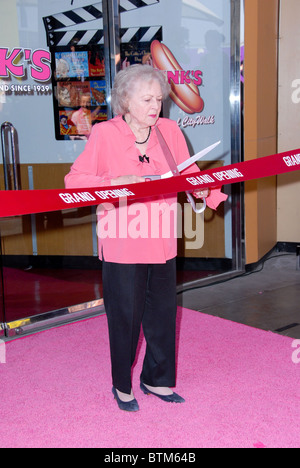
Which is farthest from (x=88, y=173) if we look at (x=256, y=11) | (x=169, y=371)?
(x=256, y=11)

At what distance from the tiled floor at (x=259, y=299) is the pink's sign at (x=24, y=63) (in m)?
2.11

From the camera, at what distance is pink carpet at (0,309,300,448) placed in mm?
2414

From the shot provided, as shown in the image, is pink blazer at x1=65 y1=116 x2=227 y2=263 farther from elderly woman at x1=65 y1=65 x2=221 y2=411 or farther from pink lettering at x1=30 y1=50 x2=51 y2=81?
pink lettering at x1=30 y1=50 x2=51 y2=81

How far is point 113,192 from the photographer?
7.63ft

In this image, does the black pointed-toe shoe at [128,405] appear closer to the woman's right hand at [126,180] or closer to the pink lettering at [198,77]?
the woman's right hand at [126,180]

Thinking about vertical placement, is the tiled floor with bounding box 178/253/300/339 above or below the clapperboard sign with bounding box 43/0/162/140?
below

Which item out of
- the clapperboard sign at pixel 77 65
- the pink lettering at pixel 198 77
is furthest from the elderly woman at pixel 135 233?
the pink lettering at pixel 198 77

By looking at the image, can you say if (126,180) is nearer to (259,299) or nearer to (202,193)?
(202,193)

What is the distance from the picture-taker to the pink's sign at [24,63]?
3570mm

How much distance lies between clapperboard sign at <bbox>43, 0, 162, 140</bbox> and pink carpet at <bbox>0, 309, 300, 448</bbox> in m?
1.55

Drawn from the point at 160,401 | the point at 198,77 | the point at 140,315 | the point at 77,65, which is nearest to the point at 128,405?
the point at 160,401

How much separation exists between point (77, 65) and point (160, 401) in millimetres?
2487

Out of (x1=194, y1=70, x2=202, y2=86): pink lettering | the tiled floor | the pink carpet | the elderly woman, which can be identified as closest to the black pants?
the elderly woman

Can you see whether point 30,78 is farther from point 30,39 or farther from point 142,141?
point 142,141
